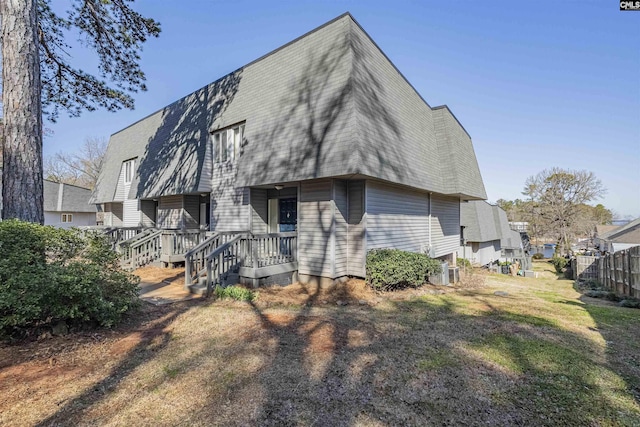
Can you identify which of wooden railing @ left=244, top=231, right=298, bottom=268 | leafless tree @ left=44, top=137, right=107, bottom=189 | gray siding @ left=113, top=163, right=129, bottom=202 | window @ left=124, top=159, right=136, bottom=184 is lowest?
wooden railing @ left=244, top=231, right=298, bottom=268

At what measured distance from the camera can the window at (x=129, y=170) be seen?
56.7 feet

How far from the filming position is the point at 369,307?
7.22 metres

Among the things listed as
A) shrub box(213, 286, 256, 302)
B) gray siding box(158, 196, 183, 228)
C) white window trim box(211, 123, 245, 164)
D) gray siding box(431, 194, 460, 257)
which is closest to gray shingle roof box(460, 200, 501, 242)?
gray siding box(431, 194, 460, 257)

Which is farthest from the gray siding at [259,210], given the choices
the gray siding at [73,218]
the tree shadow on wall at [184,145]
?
the gray siding at [73,218]

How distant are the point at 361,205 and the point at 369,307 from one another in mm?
3051

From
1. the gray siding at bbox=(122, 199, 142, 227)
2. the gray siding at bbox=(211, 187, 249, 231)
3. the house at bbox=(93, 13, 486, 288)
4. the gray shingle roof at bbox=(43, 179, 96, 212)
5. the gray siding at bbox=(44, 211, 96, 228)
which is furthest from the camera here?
the gray siding at bbox=(44, 211, 96, 228)

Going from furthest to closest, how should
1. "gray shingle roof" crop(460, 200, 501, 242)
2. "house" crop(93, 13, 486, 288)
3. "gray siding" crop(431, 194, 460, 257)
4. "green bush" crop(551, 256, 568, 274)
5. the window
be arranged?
"green bush" crop(551, 256, 568, 274), "gray shingle roof" crop(460, 200, 501, 242), the window, "gray siding" crop(431, 194, 460, 257), "house" crop(93, 13, 486, 288)

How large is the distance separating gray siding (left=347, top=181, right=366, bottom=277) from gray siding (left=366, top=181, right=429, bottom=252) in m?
0.18

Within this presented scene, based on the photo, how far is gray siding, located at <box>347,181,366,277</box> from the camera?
891cm

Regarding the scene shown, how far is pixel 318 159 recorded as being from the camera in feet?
26.7

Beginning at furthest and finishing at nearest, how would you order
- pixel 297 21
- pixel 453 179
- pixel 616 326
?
pixel 453 179 < pixel 297 21 < pixel 616 326

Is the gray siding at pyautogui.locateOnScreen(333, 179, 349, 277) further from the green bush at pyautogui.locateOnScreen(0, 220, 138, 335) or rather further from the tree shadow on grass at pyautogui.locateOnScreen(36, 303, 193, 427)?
the green bush at pyautogui.locateOnScreen(0, 220, 138, 335)

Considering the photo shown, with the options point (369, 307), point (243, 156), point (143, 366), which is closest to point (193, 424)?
point (143, 366)

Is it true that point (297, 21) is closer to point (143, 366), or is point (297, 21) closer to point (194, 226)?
point (194, 226)
